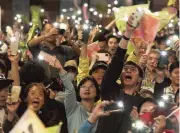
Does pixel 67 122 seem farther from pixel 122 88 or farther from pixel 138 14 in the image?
pixel 138 14

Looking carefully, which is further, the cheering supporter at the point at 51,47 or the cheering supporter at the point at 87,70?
the cheering supporter at the point at 51,47

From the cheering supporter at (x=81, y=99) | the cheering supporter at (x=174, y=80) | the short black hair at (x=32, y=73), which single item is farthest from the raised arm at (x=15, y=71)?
the cheering supporter at (x=174, y=80)

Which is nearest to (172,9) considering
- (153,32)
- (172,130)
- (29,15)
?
(153,32)

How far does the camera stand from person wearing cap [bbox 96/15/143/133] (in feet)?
14.7

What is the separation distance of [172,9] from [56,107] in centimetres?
343

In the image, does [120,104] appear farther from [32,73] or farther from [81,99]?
[32,73]

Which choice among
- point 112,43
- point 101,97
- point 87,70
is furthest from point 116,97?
point 112,43

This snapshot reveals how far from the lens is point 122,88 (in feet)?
16.1

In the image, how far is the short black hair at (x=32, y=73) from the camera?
17.8 feet

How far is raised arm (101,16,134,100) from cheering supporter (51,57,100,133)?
29cm

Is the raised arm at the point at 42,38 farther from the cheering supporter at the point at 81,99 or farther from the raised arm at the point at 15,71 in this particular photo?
the cheering supporter at the point at 81,99

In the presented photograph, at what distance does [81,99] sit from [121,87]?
Answer: 1.26 feet

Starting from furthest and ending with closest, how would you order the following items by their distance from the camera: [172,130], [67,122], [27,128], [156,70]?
[156,70] → [67,122] → [172,130] → [27,128]

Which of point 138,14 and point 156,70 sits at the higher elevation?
point 138,14
